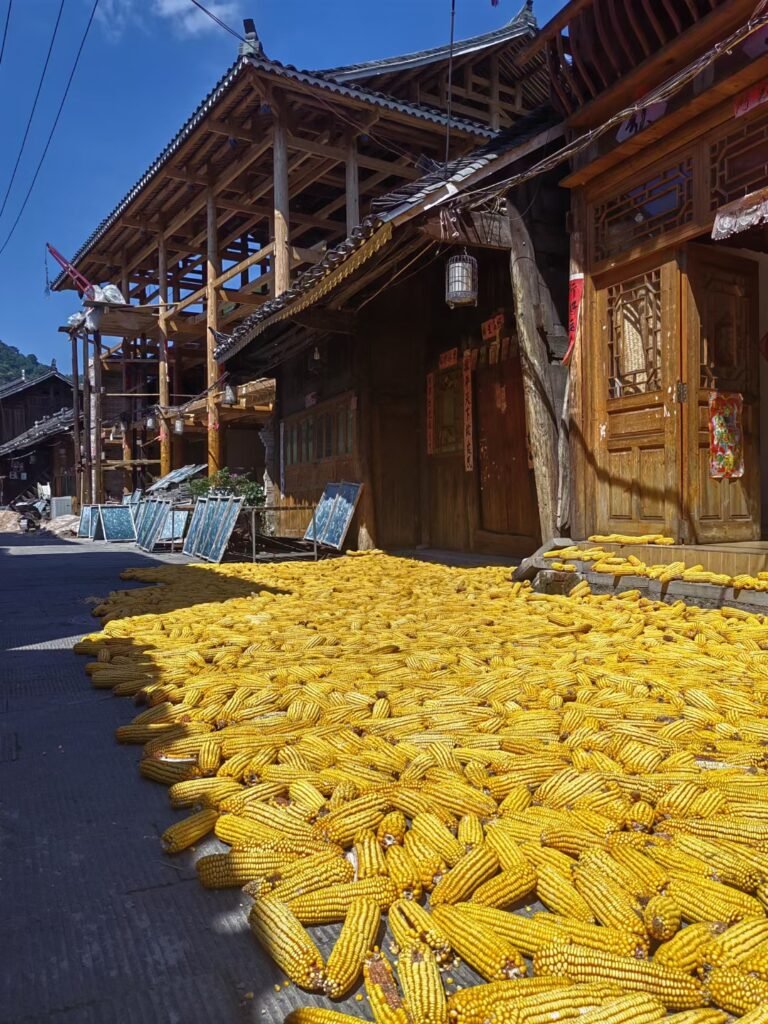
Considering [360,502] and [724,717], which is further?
[360,502]

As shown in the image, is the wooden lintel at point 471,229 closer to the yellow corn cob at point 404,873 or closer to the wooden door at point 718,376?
the wooden door at point 718,376

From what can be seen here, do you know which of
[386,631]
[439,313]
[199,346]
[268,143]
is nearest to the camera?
[386,631]

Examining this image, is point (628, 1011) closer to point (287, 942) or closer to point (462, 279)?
point (287, 942)

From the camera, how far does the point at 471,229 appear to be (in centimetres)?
623

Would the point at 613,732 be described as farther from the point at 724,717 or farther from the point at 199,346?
the point at 199,346

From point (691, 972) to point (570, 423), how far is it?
5.39 m

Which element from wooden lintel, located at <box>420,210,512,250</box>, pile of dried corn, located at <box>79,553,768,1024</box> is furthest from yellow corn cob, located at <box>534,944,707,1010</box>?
wooden lintel, located at <box>420,210,512,250</box>

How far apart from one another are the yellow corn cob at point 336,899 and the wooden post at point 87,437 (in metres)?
23.7

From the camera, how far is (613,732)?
103 inches

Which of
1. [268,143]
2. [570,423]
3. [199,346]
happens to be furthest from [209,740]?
[199,346]

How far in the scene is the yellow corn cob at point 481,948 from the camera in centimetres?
139

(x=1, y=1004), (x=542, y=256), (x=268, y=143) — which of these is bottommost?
(x=1, y=1004)

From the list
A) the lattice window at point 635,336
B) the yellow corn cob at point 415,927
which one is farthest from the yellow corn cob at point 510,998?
the lattice window at point 635,336

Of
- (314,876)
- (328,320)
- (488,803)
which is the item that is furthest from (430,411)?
(314,876)
